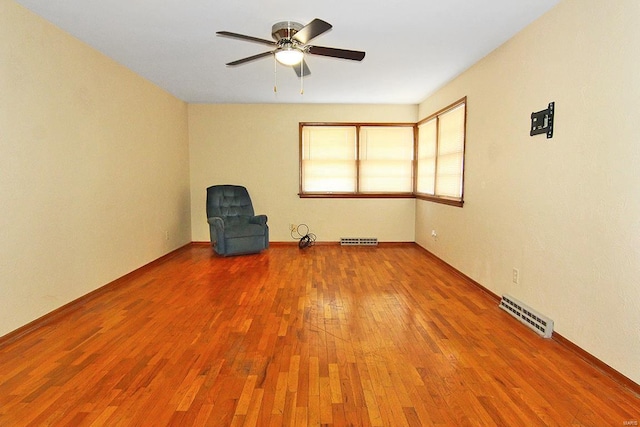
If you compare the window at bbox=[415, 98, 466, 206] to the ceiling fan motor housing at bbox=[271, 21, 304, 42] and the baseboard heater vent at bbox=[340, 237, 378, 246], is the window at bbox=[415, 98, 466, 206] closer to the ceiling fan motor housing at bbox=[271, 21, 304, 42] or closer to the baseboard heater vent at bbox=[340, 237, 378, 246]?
the baseboard heater vent at bbox=[340, 237, 378, 246]

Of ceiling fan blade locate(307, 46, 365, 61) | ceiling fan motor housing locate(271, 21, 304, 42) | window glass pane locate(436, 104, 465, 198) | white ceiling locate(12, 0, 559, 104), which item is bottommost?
window glass pane locate(436, 104, 465, 198)

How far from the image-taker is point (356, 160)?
6383 mm

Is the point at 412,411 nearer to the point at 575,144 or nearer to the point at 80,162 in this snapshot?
the point at 575,144

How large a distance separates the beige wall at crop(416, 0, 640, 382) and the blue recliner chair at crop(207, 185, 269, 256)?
327cm

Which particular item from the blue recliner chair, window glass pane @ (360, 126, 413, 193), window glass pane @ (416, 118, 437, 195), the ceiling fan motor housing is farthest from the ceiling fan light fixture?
window glass pane @ (360, 126, 413, 193)

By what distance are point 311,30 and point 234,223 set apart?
150 inches

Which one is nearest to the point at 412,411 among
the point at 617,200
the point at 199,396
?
the point at 199,396

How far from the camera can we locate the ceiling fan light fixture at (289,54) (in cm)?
288

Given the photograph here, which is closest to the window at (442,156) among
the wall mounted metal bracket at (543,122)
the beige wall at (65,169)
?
the wall mounted metal bracket at (543,122)

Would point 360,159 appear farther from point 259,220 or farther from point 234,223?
point 234,223

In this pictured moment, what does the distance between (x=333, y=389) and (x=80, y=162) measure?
3120 mm

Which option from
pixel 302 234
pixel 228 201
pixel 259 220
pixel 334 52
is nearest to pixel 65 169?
pixel 334 52

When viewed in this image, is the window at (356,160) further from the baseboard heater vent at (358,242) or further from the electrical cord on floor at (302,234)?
the baseboard heater vent at (358,242)

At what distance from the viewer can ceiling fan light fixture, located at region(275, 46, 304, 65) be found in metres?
2.88
